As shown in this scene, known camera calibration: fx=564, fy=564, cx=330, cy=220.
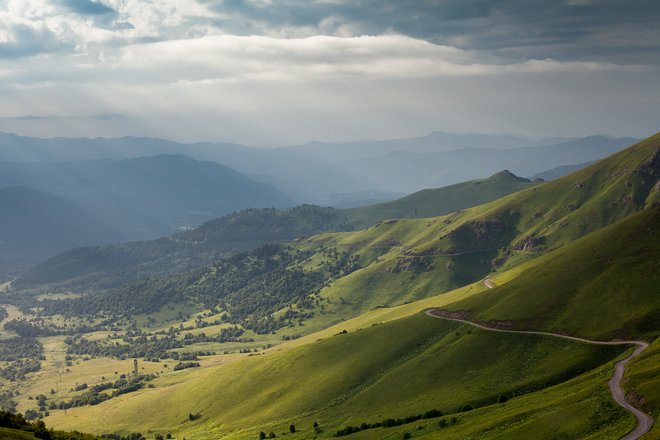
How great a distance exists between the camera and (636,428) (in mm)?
79688

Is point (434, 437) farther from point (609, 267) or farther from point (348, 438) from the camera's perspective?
point (609, 267)

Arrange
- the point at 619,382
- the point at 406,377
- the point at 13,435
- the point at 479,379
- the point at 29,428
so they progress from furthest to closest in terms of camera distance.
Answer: the point at 406,377, the point at 479,379, the point at 619,382, the point at 29,428, the point at 13,435

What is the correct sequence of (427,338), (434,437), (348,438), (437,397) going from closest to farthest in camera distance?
1. (434,437)
2. (348,438)
3. (437,397)
4. (427,338)

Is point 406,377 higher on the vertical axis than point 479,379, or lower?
lower

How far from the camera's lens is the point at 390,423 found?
12750 cm

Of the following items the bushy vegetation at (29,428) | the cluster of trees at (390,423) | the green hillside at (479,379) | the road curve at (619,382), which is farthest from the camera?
the cluster of trees at (390,423)

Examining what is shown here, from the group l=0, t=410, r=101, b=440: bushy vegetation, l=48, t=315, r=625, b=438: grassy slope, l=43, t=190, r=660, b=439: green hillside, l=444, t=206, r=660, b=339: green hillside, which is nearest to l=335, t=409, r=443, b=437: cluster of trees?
l=43, t=190, r=660, b=439: green hillside

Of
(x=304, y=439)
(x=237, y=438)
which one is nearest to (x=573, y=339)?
(x=304, y=439)

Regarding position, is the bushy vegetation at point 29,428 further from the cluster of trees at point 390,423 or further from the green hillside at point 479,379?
the green hillside at point 479,379

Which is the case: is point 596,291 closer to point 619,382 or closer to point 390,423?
point 619,382

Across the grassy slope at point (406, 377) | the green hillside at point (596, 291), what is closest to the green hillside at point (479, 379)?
the grassy slope at point (406, 377)

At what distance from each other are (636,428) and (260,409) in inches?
4956

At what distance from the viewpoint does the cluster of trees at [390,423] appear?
411 ft

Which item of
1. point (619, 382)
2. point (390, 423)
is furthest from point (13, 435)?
point (619, 382)
